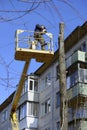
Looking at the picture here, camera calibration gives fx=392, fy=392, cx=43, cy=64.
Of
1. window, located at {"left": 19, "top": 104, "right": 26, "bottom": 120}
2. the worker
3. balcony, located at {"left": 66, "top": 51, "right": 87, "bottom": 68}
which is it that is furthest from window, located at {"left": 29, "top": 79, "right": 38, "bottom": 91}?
the worker

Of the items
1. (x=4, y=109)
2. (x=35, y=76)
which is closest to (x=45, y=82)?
(x=35, y=76)

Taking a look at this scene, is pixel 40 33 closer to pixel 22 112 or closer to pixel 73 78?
pixel 73 78

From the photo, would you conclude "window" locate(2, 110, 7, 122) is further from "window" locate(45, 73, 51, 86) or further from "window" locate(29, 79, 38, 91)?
"window" locate(45, 73, 51, 86)

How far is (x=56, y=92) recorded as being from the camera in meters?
35.0

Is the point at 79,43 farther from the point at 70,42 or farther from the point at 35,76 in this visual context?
the point at 35,76

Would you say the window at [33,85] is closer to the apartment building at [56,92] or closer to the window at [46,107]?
the apartment building at [56,92]

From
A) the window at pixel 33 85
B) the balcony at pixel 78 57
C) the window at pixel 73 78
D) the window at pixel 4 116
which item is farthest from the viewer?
the window at pixel 4 116

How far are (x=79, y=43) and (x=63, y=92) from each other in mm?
18773

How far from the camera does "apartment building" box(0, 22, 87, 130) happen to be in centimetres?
2855

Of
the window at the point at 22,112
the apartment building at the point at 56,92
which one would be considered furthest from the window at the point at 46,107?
the window at the point at 22,112

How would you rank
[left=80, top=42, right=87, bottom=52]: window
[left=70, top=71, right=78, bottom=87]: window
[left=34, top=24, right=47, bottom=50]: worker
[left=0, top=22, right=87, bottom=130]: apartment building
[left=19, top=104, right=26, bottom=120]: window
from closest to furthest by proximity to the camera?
1. [left=34, top=24, right=47, bottom=50]: worker
2. [left=0, top=22, right=87, bottom=130]: apartment building
3. [left=70, top=71, right=78, bottom=87]: window
4. [left=80, top=42, right=87, bottom=52]: window
5. [left=19, top=104, right=26, bottom=120]: window

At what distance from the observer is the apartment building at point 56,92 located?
28547mm

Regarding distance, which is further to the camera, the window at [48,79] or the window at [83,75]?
the window at [48,79]

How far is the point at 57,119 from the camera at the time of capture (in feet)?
112
